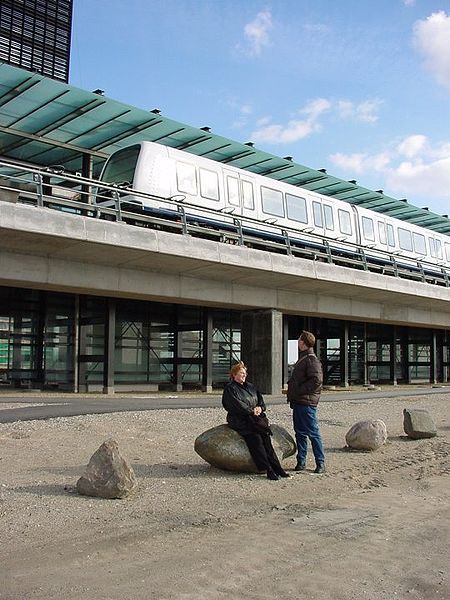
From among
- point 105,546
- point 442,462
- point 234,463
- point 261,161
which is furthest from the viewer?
point 261,161

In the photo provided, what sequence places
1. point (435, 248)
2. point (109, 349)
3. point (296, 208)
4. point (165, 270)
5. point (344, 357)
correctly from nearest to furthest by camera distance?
1. point (165, 270)
2. point (109, 349)
3. point (296, 208)
4. point (344, 357)
5. point (435, 248)

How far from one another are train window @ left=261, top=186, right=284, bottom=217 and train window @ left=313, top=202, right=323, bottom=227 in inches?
93.3

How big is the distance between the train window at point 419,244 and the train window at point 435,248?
81 cm

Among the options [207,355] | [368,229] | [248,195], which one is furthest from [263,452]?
[368,229]

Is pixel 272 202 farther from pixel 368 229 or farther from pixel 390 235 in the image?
pixel 390 235

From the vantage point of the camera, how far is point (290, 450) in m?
9.44

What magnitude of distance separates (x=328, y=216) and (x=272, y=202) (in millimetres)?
4053

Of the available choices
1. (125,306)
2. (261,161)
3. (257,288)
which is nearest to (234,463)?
(257,288)

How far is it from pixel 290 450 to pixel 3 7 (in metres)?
40.6

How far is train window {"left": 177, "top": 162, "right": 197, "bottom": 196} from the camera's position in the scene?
67.8ft

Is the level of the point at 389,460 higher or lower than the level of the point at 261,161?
lower

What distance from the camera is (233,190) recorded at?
2264cm

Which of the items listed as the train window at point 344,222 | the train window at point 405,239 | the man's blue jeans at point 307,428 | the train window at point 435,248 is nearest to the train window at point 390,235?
the train window at point 405,239

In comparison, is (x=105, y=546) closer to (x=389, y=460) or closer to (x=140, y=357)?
(x=389, y=460)
